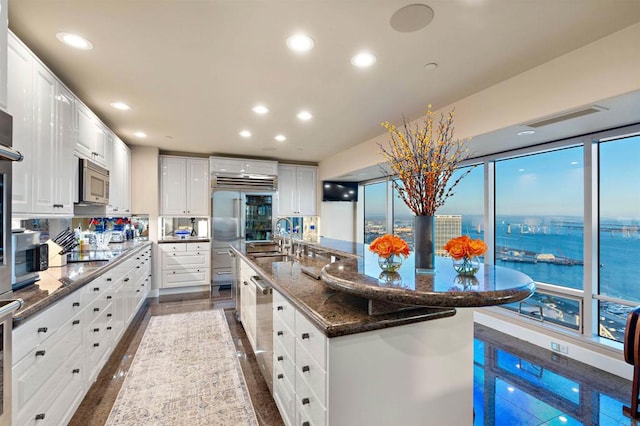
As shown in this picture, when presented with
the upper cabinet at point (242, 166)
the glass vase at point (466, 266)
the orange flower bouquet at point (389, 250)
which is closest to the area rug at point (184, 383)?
the orange flower bouquet at point (389, 250)

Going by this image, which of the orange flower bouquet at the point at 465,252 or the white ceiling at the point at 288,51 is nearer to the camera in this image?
the orange flower bouquet at the point at 465,252

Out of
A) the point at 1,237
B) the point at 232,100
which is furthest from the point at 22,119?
the point at 232,100

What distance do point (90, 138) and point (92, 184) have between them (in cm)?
54

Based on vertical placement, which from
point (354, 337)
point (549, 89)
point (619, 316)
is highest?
point (549, 89)

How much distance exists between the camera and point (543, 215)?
3613 millimetres

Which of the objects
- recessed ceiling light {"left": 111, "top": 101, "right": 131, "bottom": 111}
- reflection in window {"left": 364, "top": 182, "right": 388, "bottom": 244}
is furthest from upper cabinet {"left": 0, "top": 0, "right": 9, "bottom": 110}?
reflection in window {"left": 364, "top": 182, "right": 388, "bottom": 244}

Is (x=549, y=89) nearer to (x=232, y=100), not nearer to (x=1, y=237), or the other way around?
(x=232, y=100)

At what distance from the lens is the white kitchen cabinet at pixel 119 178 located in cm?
392

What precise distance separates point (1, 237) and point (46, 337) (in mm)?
633

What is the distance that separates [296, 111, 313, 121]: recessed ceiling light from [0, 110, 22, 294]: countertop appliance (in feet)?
8.42

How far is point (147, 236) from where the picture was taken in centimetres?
530

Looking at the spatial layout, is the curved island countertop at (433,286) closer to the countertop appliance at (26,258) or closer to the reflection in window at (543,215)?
the countertop appliance at (26,258)

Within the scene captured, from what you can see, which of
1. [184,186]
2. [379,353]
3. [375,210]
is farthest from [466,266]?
[184,186]

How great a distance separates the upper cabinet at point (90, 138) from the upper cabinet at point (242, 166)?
209 cm
